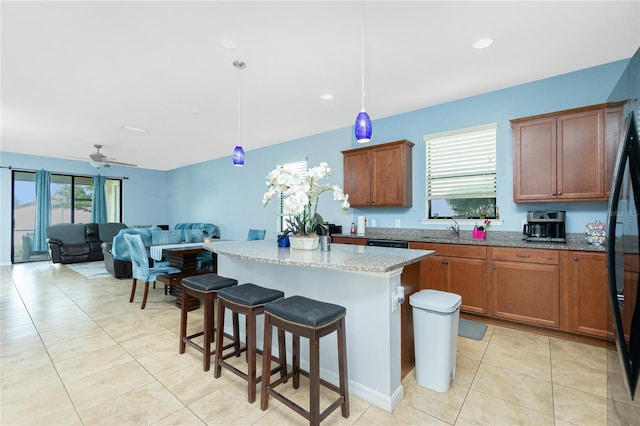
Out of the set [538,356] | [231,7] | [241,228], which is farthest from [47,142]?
[538,356]

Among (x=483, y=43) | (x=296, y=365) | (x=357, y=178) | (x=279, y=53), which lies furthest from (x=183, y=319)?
(x=483, y=43)

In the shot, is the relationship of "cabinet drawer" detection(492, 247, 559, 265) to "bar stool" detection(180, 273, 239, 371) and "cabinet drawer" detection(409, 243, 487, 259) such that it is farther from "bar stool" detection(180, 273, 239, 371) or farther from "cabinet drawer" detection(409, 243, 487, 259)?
"bar stool" detection(180, 273, 239, 371)

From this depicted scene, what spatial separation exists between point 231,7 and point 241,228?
217 inches

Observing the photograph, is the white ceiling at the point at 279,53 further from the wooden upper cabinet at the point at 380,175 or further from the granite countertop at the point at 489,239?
the granite countertop at the point at 489,239

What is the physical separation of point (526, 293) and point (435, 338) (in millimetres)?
1640

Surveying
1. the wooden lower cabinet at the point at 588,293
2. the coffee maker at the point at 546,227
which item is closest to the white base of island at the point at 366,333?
the wooden lower cabinet at the point at 588,293

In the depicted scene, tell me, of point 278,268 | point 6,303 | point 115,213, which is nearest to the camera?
point 278,268

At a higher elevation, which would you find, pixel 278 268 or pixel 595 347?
pixel 278 268

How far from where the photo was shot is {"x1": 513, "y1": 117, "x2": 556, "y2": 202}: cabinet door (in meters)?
3.03

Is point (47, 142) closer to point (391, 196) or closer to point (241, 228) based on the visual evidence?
point (241, 228)

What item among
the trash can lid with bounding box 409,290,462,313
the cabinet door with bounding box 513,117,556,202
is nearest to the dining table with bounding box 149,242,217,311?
the trash can lid with bounding box 409,290,462,313

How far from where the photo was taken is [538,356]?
2.48 metres

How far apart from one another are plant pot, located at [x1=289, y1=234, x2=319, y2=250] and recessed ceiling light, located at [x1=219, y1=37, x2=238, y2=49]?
1848 mm

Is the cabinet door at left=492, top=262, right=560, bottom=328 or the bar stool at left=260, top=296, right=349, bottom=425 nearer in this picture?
the bar stool at left=260, top=296, right=349, bottom=425
